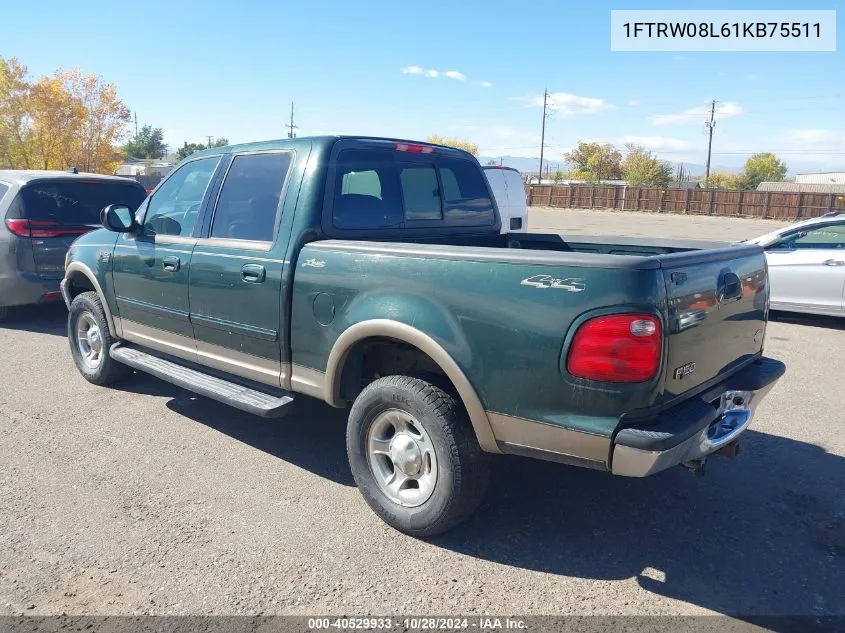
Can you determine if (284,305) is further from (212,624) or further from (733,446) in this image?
(733,446)

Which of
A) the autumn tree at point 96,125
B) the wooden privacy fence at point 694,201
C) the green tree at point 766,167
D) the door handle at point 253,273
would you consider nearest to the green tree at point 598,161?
the green tree at point 766,167

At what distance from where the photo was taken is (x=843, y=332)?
8.52m

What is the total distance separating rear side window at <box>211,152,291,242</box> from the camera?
411cm

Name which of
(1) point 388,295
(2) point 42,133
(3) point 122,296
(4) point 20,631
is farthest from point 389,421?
(2) point 42,133

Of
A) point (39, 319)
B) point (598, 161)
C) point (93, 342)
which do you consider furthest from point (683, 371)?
point (598, 161)

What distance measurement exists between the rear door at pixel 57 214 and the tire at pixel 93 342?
7.40 ft

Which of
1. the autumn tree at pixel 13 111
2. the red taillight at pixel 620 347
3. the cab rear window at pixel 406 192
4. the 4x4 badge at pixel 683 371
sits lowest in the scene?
the 4x4 badge at pixel 683 371

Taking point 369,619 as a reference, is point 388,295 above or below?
above

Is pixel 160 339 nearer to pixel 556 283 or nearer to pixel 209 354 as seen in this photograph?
pixel 209 354

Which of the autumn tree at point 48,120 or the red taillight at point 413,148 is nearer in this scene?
the red taillight at point 413,148

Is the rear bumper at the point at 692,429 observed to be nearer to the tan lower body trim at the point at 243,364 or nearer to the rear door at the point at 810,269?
the tan lower body trim at the point at 243,364

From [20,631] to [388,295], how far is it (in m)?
2.09

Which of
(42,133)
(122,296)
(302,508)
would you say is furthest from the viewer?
(42,133)

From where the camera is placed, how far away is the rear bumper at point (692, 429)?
272 cm
